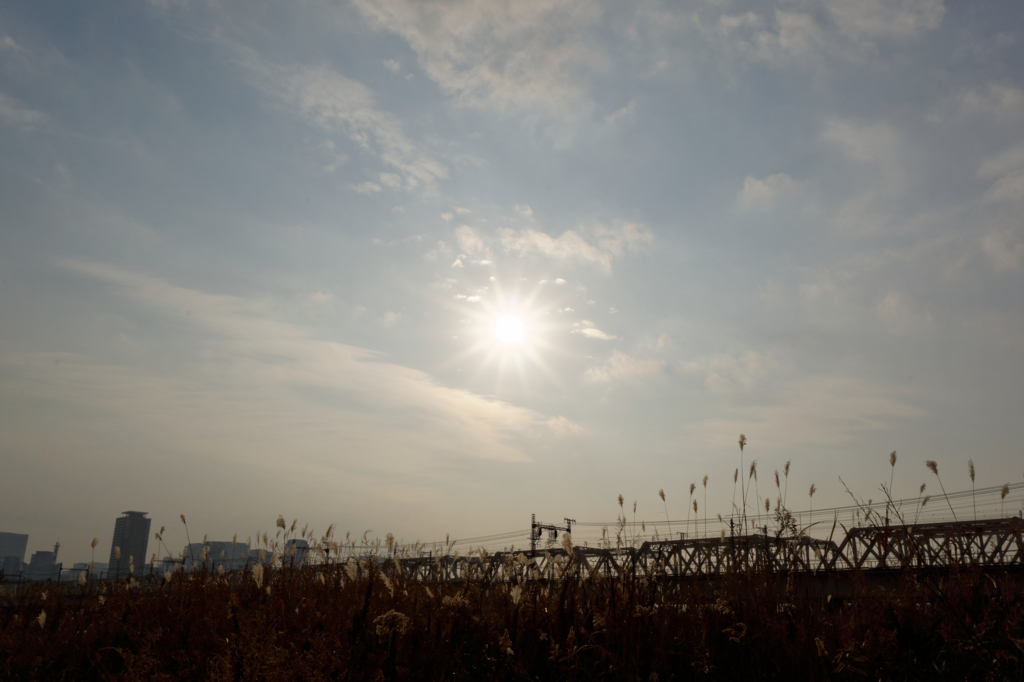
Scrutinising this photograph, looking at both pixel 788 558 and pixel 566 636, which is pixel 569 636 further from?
pixel 788 558

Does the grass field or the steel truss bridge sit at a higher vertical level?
the steel truss bridge

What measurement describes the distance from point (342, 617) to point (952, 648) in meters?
5.33

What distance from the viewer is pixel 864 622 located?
594 centimetres

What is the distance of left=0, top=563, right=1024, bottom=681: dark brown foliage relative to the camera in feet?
17.1

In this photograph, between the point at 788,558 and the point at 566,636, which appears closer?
the point at 566,636

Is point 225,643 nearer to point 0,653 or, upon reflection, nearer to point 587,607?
point 0,653

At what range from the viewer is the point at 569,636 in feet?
17.6

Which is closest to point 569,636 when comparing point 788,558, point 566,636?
point 566,636

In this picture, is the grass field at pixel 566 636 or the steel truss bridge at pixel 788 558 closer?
the grass field at pixel 566 636

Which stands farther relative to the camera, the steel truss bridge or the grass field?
the steel truss bridge

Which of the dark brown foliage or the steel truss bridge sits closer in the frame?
the dark brown foliage

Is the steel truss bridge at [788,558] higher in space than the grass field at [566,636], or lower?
higher

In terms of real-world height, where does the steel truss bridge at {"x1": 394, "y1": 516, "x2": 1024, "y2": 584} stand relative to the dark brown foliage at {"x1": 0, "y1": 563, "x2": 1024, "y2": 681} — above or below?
above

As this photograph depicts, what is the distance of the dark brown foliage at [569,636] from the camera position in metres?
5.21
